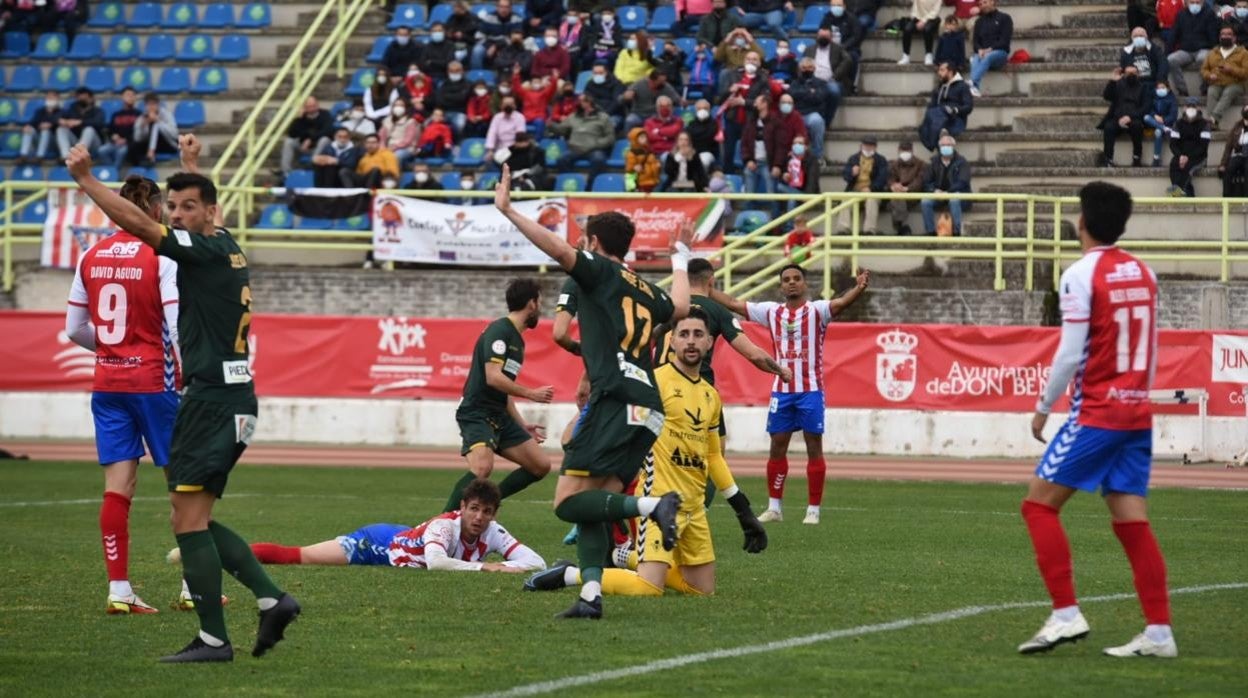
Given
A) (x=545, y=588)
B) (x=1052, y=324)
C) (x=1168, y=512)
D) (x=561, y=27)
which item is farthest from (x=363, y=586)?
(x=561, y=27)

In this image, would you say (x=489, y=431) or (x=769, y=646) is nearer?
(x=769, y=646)

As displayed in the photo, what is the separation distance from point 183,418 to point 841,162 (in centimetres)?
2413

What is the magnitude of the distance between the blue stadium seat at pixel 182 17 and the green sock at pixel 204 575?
31.6 meters

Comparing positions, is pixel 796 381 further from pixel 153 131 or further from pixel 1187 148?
pixel 153 131

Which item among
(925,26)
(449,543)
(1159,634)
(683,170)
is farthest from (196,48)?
(1159,634)

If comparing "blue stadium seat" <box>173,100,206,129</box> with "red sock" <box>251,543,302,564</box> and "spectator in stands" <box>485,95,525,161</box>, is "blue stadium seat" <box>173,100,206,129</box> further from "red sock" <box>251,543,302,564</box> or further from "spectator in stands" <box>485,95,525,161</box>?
"red sock" <box>251,543,302,564</box>

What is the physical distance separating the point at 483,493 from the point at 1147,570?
511 cm

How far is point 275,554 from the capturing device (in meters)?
13.2

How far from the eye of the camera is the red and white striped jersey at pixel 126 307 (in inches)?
435

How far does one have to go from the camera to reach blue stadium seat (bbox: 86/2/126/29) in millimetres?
39094

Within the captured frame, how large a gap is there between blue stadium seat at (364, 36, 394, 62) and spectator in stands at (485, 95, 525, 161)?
467 centimetres

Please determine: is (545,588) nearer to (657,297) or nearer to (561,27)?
(657,297)

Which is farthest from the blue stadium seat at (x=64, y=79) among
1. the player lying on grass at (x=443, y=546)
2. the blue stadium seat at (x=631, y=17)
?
the player lying on grass at (x=443, y=546)

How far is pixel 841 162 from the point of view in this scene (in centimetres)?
3206
